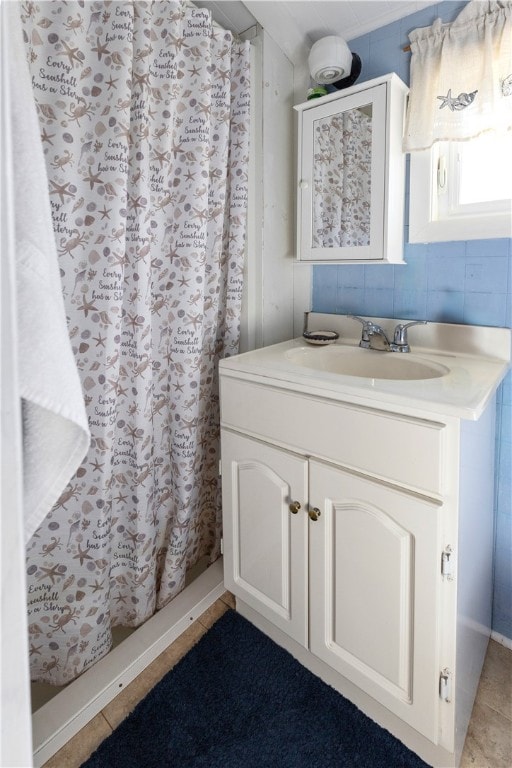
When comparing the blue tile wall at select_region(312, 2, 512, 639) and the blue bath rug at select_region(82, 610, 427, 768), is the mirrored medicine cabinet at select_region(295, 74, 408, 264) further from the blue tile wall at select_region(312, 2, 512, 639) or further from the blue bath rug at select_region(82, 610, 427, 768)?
the blue bath rug at select_region(82, 610, 427, 768)

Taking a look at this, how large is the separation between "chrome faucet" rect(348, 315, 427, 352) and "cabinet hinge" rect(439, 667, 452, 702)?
855 millimetres

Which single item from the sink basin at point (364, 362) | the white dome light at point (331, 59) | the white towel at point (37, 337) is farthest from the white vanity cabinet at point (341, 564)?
the white dome light at point (331, 59)

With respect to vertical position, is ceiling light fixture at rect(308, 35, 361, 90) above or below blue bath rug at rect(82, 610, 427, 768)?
above

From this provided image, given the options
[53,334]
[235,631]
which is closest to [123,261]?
[53,334]

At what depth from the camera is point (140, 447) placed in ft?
4.23

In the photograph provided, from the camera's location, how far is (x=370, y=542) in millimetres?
1021

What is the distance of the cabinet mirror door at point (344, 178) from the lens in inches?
52.9

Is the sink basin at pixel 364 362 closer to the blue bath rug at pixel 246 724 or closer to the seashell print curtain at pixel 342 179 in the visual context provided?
the seashell print curtain at pixel 342 179

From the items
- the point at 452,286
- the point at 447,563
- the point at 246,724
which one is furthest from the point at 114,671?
the point at 452,286

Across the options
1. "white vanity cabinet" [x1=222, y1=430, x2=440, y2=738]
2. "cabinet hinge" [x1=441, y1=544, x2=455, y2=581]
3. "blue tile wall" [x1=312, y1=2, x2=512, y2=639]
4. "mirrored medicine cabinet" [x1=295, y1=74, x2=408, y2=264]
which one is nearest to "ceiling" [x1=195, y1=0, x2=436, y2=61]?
"blue tile wall" [x1=312, y1=2, x2=512, y2=639]

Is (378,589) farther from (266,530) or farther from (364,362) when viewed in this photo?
(364,362)

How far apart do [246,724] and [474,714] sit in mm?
619

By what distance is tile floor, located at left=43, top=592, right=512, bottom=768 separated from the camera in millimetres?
1061

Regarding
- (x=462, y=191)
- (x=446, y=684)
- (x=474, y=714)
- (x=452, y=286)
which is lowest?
(x=474, y=714)
